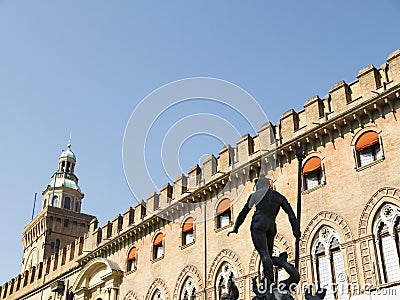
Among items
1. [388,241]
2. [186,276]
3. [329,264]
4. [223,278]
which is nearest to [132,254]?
[186,276]

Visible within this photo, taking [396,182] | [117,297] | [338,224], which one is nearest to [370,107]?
[396,182]

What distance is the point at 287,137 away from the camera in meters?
24.4

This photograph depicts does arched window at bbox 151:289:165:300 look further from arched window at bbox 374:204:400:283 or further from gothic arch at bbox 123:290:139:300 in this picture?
arched window at bbox 374:204:400:283

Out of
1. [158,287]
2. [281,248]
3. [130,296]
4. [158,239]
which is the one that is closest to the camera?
[281,248]

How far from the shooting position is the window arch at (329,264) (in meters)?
20.0

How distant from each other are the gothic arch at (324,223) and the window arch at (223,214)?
16.5 ft

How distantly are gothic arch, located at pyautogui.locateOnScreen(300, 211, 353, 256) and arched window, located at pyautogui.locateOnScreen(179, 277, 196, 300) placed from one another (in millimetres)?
7396

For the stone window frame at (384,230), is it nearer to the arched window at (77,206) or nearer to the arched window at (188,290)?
the arched window at (188,290)

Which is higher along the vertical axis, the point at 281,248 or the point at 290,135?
the point at 290,135

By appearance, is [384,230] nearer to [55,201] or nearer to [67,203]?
[67,203]

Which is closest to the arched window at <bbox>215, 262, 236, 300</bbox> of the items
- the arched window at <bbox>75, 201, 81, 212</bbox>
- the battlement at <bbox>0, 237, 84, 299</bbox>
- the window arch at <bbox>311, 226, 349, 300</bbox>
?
the window arch at <bbox>311, 226, 349, 300</bbox>

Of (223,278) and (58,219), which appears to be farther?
(58,219)

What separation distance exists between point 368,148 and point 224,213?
8376 millimetres

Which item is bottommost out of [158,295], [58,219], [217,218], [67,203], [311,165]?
[158,295]
